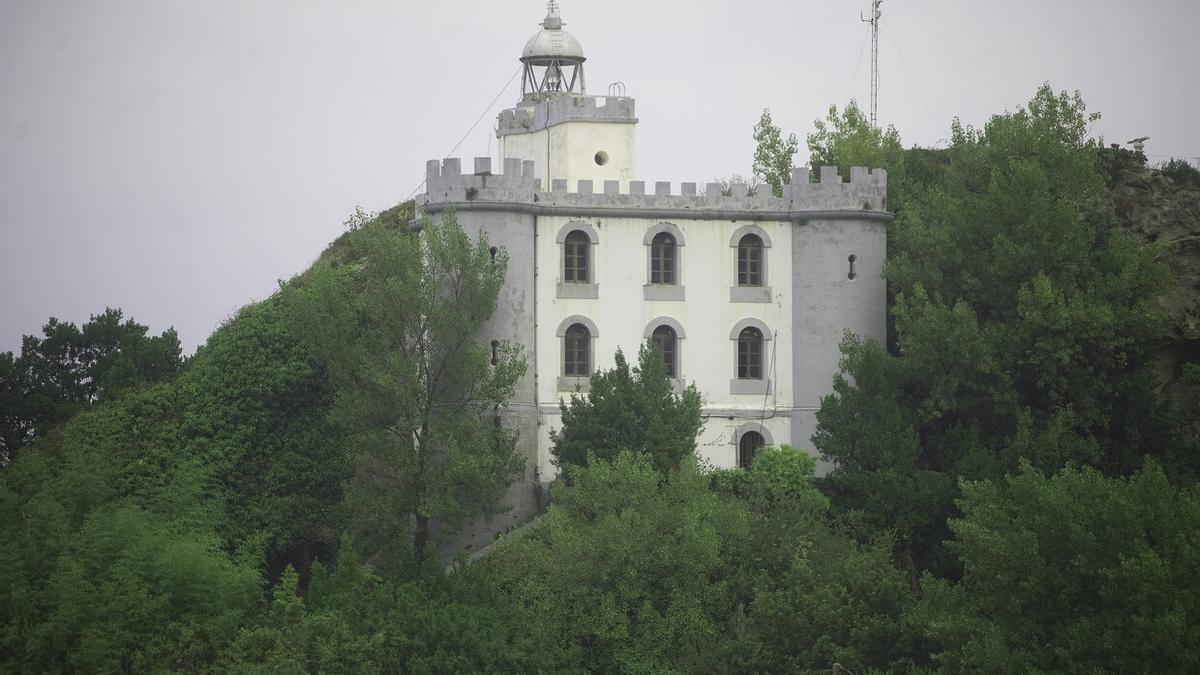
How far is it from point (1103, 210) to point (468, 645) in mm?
20502

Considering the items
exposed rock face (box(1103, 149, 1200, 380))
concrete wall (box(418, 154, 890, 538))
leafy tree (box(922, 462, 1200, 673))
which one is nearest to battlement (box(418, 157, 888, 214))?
concrete wall (box(418, 154, 890, 538))

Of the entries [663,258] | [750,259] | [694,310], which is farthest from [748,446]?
[663,258]

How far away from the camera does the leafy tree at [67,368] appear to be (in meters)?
76.9

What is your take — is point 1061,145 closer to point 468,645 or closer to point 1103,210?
point 1103,210

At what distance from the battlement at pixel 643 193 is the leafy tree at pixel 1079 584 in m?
13.7

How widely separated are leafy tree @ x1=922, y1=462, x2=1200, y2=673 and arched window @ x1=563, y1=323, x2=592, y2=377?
533 inches

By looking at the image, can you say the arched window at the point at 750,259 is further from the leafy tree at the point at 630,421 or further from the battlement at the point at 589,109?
the battlement at the point at 589,109

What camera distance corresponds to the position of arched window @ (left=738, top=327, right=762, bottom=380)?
2426 inches

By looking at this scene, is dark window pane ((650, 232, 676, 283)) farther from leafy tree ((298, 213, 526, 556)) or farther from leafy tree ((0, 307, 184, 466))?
leafy tree ((0, 307, 184, 466))

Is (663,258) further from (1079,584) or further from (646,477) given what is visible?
(1079,584)

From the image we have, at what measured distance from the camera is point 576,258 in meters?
61.3

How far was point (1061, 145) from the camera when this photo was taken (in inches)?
2499

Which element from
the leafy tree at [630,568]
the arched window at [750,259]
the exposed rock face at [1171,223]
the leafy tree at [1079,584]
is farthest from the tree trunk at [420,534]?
the exposed rock face at [1171,223]

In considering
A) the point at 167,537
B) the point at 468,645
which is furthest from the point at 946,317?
the point at 167,537
